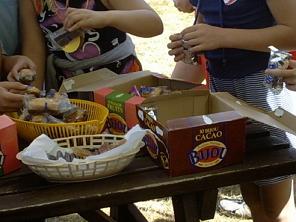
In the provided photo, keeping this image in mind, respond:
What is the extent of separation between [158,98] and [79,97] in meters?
0.26


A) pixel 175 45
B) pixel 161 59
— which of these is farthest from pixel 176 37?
pixel 161 59

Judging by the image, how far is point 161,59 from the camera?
4598mm

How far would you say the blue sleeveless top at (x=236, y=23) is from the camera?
1655 millimetres

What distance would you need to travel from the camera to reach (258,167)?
119 centimetres

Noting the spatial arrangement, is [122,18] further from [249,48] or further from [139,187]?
[139,187]

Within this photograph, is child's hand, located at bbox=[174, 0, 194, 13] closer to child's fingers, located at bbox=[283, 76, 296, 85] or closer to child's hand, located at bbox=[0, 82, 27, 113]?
child's fingers, located at bbox=[283, 76, 296, 85]

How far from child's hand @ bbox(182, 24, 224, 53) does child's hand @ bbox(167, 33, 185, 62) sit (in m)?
0.04

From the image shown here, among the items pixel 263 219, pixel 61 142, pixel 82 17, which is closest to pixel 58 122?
pixel 61 142

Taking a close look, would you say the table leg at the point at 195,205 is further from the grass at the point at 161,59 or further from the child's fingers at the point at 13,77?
the grass at the point at 161,59

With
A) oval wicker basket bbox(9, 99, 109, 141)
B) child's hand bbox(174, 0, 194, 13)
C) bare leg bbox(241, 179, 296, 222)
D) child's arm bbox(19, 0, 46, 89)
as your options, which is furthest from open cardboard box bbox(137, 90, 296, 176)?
Answer: child's hand bbox(174, 0, 194, 13)

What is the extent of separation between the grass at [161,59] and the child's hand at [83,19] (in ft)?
3.85

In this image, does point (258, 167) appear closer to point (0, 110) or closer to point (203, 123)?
point (203, 123)

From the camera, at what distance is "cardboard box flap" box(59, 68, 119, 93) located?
1517 millimetres

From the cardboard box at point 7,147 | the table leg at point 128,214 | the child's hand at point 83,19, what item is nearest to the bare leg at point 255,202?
the table leg at point 128,214
